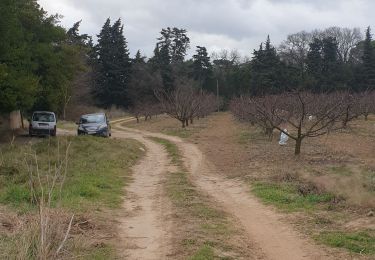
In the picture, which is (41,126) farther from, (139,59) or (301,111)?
(139,59)

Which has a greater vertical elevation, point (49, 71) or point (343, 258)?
point (49, 71)

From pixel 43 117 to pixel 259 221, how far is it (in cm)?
2262

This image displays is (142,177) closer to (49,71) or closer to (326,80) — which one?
(49,71)

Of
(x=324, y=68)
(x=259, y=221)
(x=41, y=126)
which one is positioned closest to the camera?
(x=259, y=221)

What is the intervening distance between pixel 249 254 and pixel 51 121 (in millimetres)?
24047

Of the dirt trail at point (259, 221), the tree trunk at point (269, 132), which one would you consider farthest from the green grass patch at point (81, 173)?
the tree trunk at point (269, 132)

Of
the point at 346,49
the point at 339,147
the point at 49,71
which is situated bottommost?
the point at 339,147

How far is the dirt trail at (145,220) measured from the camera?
7023 mm

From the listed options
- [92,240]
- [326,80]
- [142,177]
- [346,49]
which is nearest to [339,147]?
[142,177]

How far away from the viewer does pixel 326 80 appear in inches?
2719

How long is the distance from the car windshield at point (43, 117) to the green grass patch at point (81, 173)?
288 inches

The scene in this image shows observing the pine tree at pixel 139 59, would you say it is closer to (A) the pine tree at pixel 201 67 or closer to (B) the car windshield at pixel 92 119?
(A) the pine tree at pixel 201 67

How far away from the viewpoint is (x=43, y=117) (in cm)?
2939

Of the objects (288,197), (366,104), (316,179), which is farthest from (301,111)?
(366,104)
